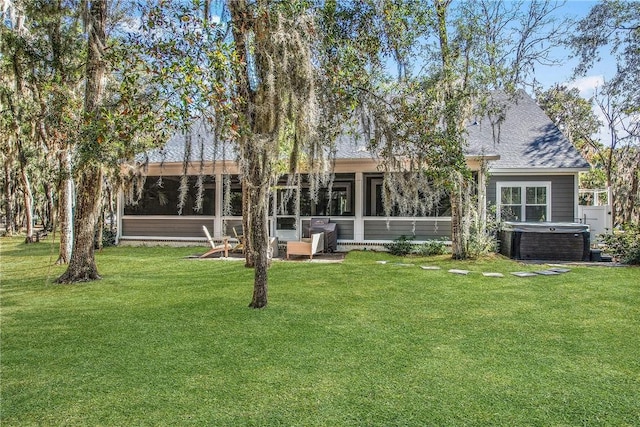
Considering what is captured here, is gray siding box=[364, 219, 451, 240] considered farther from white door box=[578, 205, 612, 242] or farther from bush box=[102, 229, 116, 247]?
bush box=[102, 229, 116, 247]

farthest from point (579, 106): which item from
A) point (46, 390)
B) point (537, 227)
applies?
point (46, 390)

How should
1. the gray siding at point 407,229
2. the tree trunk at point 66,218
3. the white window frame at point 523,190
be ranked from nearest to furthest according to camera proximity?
1. the tree trunk at point 66,218
2. the gray siding at point 407,229
3. the white window frame at point 523,190

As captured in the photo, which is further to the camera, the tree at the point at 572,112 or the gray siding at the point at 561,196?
the tree at the point at 572,112

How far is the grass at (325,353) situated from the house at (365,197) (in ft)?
15.2

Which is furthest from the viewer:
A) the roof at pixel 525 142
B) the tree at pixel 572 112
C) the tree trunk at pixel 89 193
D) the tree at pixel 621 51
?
the tree at pixel 572 112

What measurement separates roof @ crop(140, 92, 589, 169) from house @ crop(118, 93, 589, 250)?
0.03 meters

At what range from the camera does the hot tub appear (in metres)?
9.63

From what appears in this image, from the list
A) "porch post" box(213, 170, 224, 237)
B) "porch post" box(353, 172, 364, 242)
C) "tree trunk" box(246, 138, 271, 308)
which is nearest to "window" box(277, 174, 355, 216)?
"porch post" box(353, 172, 364, 242)

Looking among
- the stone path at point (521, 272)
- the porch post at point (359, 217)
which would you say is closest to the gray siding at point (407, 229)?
the porch post at point (359, 217)

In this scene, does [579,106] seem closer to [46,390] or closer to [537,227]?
[537,227]

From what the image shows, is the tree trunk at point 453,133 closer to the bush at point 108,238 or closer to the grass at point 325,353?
the grass at point 325,353

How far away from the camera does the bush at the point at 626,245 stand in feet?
28.8

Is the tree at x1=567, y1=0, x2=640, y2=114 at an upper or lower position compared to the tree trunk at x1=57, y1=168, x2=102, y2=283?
upper

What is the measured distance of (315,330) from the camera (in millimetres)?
4434
